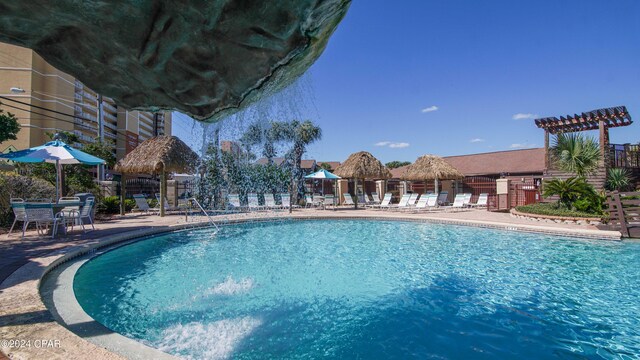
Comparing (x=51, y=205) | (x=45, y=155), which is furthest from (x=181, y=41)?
(x=45, y=155)

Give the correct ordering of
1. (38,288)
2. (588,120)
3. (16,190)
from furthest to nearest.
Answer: (588,120) < (16,190) < (38,288)

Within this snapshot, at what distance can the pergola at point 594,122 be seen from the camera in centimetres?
1770

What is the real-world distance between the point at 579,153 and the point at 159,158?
17467 millimetres

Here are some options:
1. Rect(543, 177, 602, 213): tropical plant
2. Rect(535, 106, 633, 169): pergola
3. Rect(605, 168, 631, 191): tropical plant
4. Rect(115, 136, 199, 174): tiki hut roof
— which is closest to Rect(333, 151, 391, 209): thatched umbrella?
Rect(543, 177, 602, 213): tropical plant

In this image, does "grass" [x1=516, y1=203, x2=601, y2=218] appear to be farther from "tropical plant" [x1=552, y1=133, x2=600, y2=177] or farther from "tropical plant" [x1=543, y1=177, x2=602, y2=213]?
"tropical plant" [x1=552, y1=133, x2=600, y2=177]

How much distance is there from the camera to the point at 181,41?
196 cm

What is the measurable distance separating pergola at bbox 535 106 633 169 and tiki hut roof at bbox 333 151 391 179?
9.23 meters

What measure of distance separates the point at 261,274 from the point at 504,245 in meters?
6.58

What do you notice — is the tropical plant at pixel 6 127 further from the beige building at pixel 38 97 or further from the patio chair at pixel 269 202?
the beige building at pixel 38 97

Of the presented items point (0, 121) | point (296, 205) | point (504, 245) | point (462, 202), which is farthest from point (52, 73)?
point (504, 245)

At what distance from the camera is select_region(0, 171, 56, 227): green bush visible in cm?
991

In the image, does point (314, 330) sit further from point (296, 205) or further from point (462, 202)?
point (296, 205)

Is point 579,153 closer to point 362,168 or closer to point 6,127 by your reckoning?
point 362,168

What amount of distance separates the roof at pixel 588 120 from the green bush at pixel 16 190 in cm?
2185
